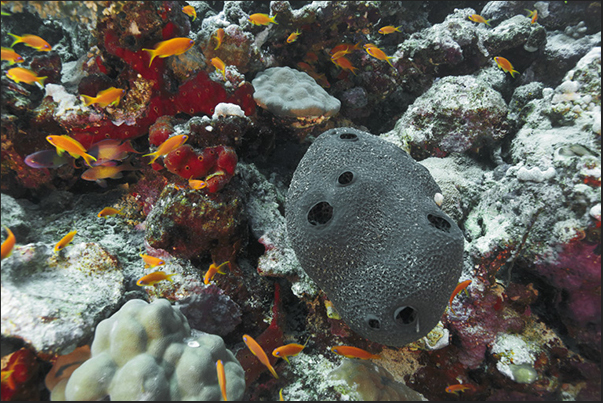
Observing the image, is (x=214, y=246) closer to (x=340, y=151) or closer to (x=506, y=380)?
(x=340, y=151)

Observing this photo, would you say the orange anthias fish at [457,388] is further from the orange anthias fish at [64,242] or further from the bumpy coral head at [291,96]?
the orange anthias fish at [64,242]

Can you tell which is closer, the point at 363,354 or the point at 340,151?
the point at 363,354

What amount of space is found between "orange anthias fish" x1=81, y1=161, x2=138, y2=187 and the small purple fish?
10.5 inches

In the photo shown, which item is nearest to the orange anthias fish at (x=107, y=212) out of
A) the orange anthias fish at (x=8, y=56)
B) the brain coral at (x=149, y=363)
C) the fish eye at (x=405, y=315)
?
the brain coral at (x=149, y=363)

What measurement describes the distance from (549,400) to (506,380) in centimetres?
41

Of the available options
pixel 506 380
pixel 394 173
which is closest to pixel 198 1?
pixel 394 173

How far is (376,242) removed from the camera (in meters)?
2.17

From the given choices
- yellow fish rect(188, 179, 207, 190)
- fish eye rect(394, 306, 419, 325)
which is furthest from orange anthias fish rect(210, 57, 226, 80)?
fish eye rect(394, 306, 419, 325)

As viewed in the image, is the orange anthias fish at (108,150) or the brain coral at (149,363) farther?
the orange anthias fish at (108,150)

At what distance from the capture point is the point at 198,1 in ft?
18.4

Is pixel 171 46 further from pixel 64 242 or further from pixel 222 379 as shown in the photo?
pixel 222 379

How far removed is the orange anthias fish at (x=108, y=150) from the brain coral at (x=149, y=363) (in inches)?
62.1

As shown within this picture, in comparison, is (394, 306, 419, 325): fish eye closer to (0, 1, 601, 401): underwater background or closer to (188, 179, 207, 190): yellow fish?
(0, 1, 601, 401): underwater background

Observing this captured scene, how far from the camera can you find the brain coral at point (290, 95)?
358 cm
